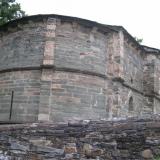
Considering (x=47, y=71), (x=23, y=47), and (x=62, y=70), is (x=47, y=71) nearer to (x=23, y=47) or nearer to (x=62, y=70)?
(x=62, y=70)

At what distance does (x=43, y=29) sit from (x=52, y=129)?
9862mm

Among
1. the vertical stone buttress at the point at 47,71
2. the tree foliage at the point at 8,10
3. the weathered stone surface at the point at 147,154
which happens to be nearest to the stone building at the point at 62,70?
the vertical stone buttress at the point at 47,71

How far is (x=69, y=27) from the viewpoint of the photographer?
1532cm

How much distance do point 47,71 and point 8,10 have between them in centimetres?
903

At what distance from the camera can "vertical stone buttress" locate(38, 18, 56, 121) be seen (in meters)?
14.0

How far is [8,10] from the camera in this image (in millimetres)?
22172

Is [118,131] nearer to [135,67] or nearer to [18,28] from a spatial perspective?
[18,28]

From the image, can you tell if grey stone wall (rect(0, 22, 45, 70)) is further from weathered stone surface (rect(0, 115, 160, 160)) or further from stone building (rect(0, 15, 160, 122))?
weathered stone surface (rect(0, 115, 160, 160))

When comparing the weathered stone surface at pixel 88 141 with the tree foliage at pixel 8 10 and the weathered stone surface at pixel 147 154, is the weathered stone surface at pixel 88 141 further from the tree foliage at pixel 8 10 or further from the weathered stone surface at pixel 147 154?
the tree foliage at pixel 8 10

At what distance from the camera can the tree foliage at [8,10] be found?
72.3ft

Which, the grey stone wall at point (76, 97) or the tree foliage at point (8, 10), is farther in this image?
the tree foliage at point (8, 10)

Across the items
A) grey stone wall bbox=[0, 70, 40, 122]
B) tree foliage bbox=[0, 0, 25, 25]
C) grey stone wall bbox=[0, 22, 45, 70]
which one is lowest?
grey stone wall bbox=[0, 70, 40, 122]

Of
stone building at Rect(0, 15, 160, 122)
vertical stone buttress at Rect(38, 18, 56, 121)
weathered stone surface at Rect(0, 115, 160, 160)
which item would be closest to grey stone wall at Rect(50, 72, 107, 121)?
stone building at Rect(0, 15, 160, 122)

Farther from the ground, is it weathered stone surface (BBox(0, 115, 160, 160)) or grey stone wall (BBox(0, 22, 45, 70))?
grey stone wall (BBox(0, 22, 45, 70))
